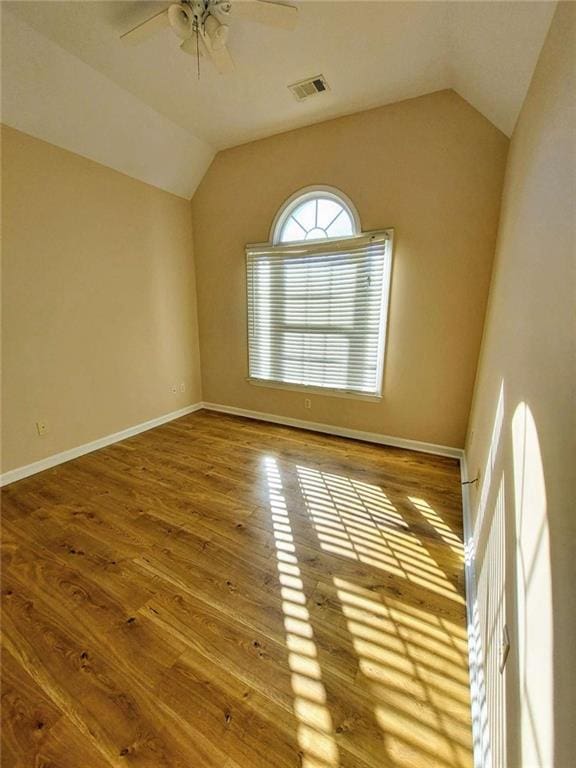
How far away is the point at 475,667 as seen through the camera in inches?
46.5

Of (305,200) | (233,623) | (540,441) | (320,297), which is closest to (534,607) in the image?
(540,441)

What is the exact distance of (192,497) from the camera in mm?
2230

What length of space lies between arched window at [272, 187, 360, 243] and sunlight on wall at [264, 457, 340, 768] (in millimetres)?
2769

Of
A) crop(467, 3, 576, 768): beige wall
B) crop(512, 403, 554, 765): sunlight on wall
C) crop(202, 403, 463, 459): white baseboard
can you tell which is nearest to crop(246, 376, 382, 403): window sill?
crop(202, 403, 463, 459): white baseboard

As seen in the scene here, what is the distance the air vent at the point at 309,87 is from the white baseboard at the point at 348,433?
9.79 ft

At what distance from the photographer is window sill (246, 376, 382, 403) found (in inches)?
122

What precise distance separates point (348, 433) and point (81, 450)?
2691mm

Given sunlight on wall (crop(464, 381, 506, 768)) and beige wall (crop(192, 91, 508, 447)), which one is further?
beige wall (crop(192, 91, 508, 447))

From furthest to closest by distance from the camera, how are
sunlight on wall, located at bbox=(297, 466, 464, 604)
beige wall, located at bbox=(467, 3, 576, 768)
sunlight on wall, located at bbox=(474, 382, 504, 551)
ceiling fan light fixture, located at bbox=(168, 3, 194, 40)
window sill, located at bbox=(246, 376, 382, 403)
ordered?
1. window sill, located at bbox=(246, 376, 382, 403)
2. sunlight on wall, located at bbox=(297, 466, 464, 604)
3. ceiling fan light fixture, located at bbox=(168, 3, 194, 40)
4. sunlight on wall, located at bbox=(474, 382, 504, 551)
5. beige wall, located at bbox=(467, 3, 576, 768)

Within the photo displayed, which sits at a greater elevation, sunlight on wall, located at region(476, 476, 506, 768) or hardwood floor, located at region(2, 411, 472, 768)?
sunlight on wall, located at region(476, 476, 506, 768)

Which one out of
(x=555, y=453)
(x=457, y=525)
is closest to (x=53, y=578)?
(x=555, y=453)

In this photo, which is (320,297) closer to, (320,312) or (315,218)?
(320,312)

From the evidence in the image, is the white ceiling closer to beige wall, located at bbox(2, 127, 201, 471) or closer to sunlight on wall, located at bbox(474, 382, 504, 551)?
beige wall, located at bbox(2, 127, 201, 471)

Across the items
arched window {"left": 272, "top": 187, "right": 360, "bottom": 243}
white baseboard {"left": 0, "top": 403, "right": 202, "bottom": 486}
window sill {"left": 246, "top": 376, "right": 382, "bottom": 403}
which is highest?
arched window {"left": 272, "top": 187, "right": 360, "bottom": 243}
